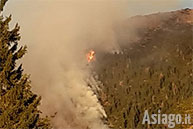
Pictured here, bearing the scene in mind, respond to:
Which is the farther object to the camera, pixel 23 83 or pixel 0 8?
pixel 0 8

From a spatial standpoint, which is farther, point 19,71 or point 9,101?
point 19,71

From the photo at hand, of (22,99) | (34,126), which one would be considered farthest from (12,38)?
(34,126)

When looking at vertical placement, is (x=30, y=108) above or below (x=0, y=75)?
below

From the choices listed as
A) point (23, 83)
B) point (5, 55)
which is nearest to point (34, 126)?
point (23, 83)

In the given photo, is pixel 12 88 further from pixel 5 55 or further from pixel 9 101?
pixel 5 55

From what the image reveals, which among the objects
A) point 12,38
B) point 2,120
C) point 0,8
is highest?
point 0,8

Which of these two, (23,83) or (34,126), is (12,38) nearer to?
(23,83)
